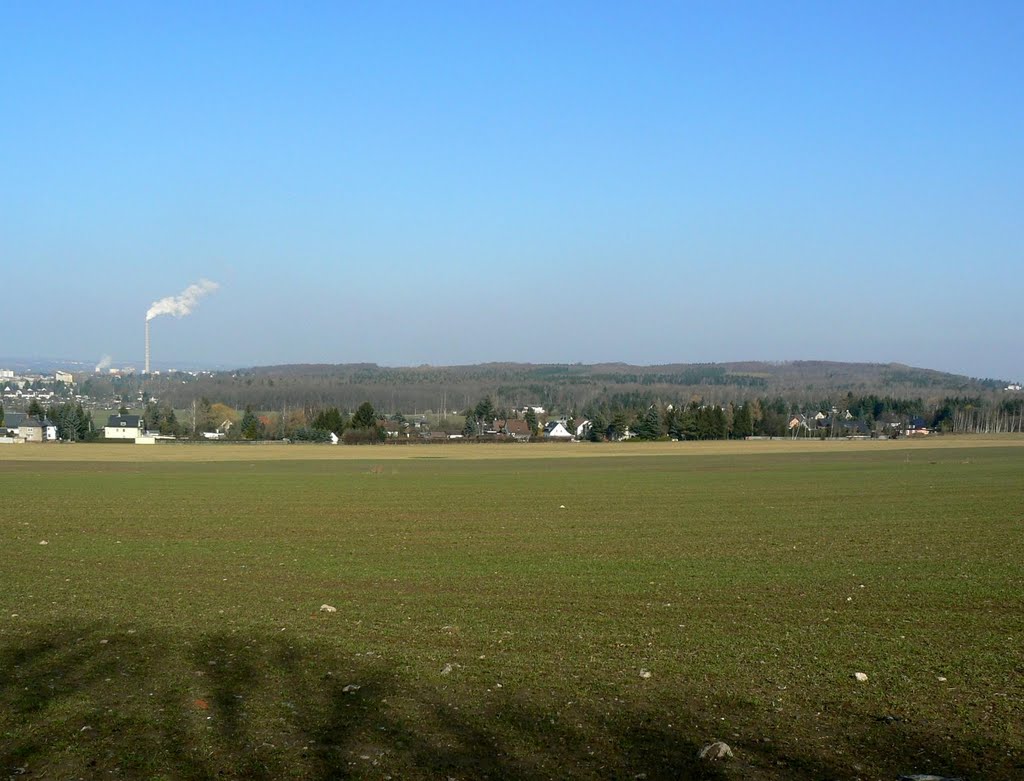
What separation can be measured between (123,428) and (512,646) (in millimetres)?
134256

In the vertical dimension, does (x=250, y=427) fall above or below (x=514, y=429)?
above

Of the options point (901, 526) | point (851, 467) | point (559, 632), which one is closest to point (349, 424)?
point (851, 467)

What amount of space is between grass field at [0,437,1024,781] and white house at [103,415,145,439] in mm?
109900

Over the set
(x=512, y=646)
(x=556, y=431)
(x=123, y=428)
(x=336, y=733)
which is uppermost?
(x=336, y=733)

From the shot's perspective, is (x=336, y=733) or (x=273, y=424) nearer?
(x=336, y=733)

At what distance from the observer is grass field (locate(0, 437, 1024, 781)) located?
26.9 feet

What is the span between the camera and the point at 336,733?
8.62 m

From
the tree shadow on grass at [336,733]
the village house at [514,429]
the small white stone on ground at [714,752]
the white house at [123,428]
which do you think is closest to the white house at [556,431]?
the village house at [514,429]

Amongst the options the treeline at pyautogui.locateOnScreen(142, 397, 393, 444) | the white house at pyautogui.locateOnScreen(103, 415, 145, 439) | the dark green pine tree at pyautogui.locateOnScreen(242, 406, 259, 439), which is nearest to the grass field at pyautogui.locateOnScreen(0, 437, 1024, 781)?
the treeline at pyautogui.locateOnScreen(142, 397, 393, 444)

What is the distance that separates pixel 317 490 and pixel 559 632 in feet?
101

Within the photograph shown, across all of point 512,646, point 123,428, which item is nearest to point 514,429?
point 123,428

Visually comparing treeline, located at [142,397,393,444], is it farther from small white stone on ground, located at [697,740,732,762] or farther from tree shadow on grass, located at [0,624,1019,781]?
small white stone on ground, located at [697,740,732,762]

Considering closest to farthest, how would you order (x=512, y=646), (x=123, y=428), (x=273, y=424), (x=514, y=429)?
(x=512, y=646)
(x=123, y=428)
(x=273, y=424)
(x=514, y=429)

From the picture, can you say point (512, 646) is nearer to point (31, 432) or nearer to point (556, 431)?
point (31, 432)
